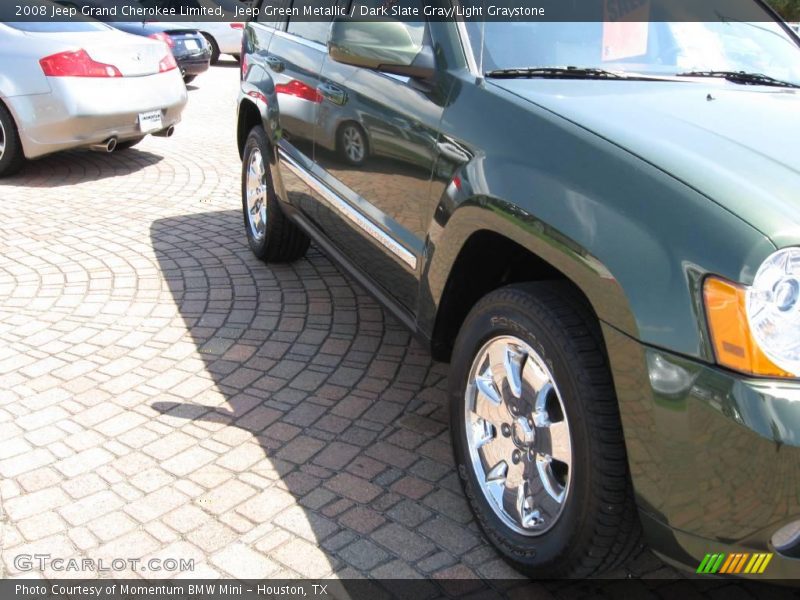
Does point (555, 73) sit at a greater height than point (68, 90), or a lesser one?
greater

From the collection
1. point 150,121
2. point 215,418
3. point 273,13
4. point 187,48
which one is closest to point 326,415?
point 215,418

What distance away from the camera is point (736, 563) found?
192 centimetres

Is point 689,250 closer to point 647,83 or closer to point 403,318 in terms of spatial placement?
point 647,83

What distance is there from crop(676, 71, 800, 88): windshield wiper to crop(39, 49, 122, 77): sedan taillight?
19.4 feet

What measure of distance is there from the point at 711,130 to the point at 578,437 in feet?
3.18

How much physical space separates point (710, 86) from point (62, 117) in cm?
603

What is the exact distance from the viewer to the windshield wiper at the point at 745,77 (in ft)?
9.98

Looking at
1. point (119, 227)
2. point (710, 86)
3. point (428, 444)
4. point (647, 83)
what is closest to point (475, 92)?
point (647, 83)

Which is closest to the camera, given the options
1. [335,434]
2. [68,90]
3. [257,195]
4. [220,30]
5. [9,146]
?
[335,434]

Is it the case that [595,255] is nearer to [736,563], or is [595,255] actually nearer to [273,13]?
[736,563]

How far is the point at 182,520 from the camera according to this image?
284 centimetres

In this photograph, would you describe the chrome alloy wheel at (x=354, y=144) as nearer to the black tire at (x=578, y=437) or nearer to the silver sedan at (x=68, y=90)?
the black tire at (x=578, y=437)
